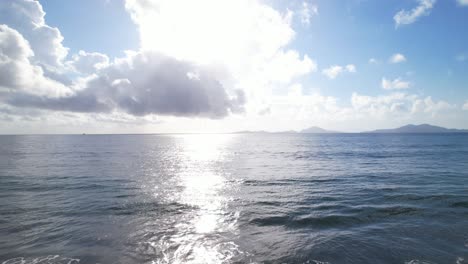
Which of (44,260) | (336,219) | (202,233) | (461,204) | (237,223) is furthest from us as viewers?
(461,204)

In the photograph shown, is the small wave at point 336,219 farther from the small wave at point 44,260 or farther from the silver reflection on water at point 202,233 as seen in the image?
the small wave at point 44,260

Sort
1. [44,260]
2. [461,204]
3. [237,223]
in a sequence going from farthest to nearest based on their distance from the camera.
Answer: [461,204] → [237,223] → [44,260]

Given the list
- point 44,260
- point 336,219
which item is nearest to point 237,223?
point 336,219

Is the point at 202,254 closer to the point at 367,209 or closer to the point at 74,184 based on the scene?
the point at 367,209

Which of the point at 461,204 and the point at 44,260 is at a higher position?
the point at 461,204

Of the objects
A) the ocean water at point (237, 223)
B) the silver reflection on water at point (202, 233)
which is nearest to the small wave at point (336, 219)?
the ocean water at point (237, 223)

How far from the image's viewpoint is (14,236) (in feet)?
48.5

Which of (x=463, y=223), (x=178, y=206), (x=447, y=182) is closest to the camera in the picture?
(x=463, y=223)

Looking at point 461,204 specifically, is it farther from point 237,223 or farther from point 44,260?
point 44,260

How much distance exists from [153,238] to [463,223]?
67.8 feet

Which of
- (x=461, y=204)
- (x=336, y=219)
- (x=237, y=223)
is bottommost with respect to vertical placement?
(x=237, y=223)

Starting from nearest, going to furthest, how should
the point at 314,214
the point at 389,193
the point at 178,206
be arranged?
the point at 314,214 → the point at 178,206 → the point at 389,193

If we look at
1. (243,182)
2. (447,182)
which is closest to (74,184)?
(243,182)

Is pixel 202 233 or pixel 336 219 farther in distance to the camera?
pixel 336 219
